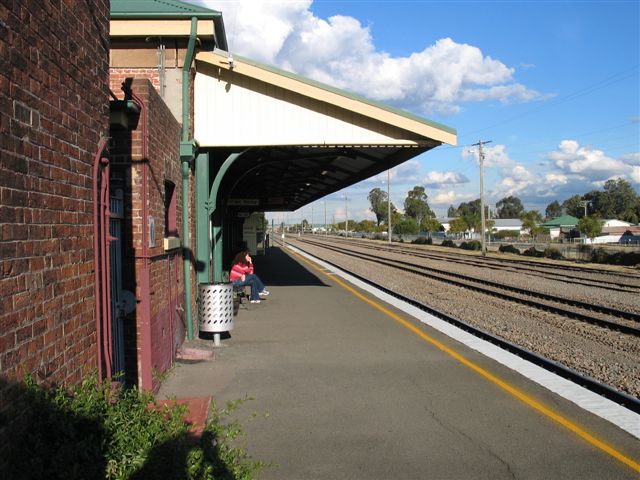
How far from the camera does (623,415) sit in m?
5.68

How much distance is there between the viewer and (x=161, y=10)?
9211 mm

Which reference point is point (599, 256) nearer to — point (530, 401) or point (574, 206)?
point (530, 401)

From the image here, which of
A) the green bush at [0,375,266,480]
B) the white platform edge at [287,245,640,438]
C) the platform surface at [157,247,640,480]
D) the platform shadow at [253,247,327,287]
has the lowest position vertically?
the platform shadow at [253,247,327,287]

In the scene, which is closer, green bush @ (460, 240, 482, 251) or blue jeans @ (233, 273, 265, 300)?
blue jeans @ (233, 273, 265, 300)

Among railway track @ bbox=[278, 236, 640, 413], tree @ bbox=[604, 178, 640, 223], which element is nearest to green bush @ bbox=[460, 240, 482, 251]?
railway track @ bbox=[278, 236, 640, 413]

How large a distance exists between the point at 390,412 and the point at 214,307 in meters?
3.77

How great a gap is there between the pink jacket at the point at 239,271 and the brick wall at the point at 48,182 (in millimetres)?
9877

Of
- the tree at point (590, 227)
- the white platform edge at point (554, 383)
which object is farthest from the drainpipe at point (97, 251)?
the tree at point (590, 227)

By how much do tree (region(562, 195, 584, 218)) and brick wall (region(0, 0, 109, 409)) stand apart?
474 ft

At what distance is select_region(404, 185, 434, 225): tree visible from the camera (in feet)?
531

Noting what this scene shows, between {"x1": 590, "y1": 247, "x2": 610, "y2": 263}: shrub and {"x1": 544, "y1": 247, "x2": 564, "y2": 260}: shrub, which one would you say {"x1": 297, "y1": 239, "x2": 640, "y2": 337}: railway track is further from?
{"x1": 544, "y1": 247, "x2": 564, "y2": 260}: shrub

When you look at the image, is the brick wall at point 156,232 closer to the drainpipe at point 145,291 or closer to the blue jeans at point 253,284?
the drainpipe at point 145,291

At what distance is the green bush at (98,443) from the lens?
2.83 metres

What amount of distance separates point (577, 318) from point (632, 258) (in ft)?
76.6
